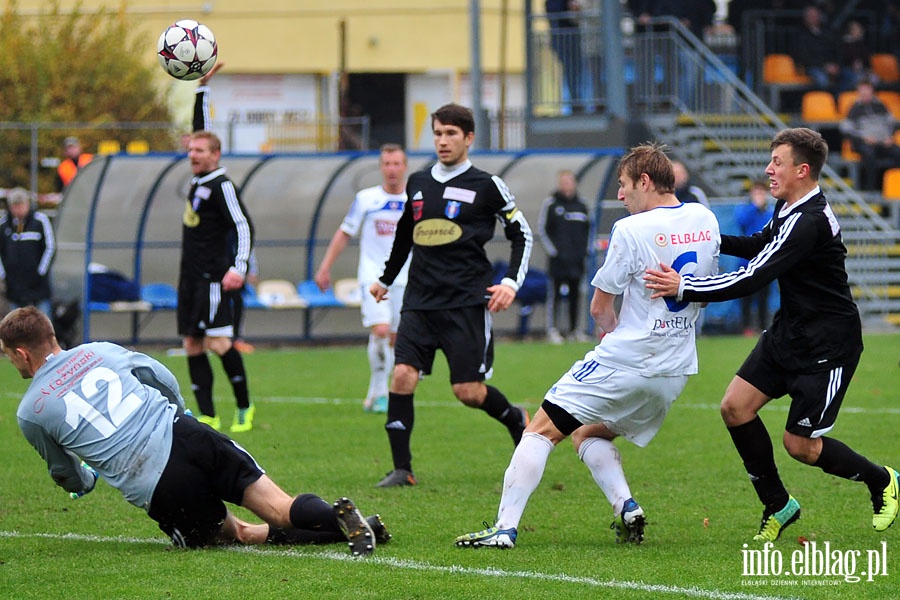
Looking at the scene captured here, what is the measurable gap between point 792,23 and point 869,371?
14356 mm

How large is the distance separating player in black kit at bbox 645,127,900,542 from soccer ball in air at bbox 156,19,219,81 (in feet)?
14.9

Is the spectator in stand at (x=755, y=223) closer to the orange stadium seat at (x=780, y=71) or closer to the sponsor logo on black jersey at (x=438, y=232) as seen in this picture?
the orange stadium seat at (x=780, y=71)

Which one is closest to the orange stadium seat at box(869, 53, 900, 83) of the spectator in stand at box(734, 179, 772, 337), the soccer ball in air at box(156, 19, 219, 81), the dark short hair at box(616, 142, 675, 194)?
the spectator in stand at box(734, 179, 772, 337)

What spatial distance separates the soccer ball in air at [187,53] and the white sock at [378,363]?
3277mm

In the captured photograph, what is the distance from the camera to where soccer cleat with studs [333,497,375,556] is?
6293 mm

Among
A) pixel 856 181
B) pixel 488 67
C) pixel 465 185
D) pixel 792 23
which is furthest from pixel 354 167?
pixel 488 67

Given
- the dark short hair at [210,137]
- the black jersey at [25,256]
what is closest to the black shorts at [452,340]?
the dark short hair at [210,137]

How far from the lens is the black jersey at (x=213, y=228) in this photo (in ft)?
34.7

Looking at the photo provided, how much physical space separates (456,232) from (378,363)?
13.1 ft

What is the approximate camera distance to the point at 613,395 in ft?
20.7

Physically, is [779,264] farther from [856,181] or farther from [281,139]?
[281,139]

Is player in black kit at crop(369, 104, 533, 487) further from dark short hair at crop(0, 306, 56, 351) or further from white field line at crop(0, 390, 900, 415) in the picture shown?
white field line at crop(0, 390, 900, 415)

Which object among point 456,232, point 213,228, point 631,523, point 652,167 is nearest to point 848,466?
point 631,523

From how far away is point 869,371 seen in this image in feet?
49.3
